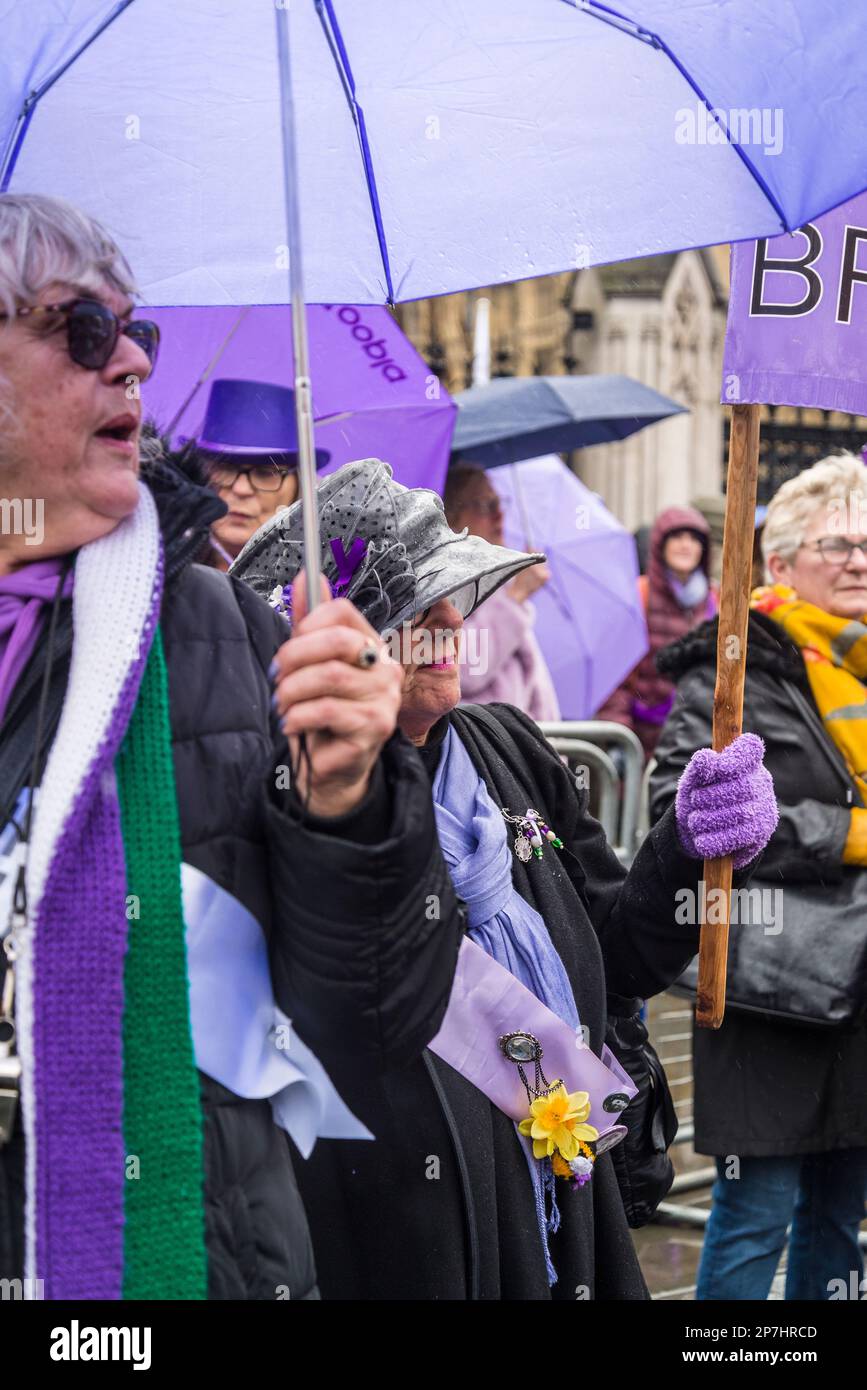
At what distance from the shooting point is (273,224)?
2.92 m

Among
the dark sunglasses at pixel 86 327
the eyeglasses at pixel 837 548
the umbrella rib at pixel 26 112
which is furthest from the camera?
the eyeglasses at pixel 837 548

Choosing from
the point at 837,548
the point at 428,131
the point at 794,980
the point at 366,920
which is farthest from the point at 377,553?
the point at 837,548

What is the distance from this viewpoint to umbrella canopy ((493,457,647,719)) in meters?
7.68

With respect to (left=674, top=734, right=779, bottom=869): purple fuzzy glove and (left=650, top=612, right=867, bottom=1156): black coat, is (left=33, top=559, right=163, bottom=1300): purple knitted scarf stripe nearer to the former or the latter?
(left=674, top=734, right=779, bottom=869): purple fuzzy glove

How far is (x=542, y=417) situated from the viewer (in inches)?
264

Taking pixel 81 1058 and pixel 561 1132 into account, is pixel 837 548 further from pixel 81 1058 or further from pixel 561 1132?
pixel 81 1058

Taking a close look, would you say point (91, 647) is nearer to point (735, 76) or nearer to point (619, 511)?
point (735, 76)

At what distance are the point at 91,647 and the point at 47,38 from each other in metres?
1.30

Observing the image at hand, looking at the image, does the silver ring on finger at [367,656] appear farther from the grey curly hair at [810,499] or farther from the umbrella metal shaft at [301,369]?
the grey curly hair at [810,499]

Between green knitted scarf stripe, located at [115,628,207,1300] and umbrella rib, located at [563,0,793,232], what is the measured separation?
145 centimetres

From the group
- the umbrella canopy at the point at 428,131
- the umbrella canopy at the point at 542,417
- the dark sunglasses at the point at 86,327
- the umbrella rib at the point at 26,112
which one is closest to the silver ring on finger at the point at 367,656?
the dark sunglasses at the point at 86,327

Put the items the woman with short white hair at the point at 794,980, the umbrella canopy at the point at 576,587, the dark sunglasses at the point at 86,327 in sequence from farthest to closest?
the umbrella canopy at the point at 576,587 → the woman with short white hair at the point at 794,980 → the dark sunglasses at the point at 86,327

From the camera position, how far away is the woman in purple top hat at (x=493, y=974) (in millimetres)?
2416

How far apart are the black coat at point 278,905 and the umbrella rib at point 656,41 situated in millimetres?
1186
